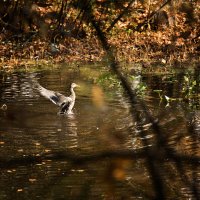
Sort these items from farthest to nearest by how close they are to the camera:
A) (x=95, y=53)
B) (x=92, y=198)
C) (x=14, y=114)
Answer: (x=95, y=53) < (x=14, y=114) < (x=92, y=198)

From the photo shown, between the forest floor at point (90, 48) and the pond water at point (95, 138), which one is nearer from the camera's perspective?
the pond water at point (95, 138)

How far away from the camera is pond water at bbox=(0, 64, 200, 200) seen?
7.91 ft

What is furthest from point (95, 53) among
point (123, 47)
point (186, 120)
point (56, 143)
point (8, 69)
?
point (56, 143)

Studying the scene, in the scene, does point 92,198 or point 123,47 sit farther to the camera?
point 123,47

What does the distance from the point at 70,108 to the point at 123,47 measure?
45.8 feet

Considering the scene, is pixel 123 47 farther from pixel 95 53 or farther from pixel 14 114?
pixel 14 114

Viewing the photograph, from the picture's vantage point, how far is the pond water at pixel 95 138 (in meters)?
2.41

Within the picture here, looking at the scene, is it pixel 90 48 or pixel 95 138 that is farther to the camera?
pixel 90 48

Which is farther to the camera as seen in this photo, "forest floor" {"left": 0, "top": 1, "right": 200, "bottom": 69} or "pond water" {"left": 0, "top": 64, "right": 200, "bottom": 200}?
"forest floor" {"left": 0, "top": 1, "right": 200, "bottom": 69}

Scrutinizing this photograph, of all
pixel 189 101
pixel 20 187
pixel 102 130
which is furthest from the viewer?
pixel 189 101

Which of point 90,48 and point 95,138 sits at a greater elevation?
point 90,48

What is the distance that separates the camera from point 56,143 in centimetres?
916

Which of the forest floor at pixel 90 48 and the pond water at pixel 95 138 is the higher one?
the forest floor at pixel 90 48

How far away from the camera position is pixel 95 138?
9531 millimetres
